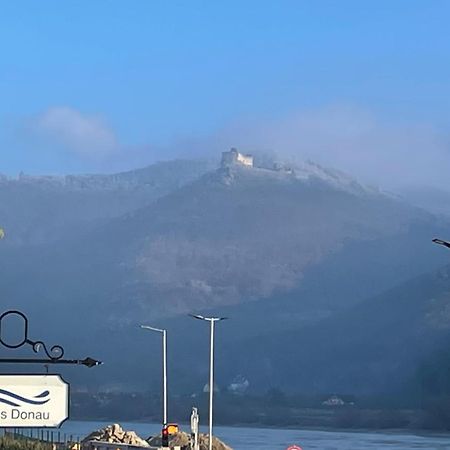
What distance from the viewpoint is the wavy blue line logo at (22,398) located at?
18.4 metres

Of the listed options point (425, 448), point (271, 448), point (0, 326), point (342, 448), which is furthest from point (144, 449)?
point (425, 448)

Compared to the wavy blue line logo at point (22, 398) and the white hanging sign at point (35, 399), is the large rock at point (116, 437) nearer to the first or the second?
the white hanging sign at point (35, 399)

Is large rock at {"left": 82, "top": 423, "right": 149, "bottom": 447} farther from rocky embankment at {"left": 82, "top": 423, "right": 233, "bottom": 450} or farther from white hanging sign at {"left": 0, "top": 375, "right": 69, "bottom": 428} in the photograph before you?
white hanging sign at {"left": 0, "top": 375, "right": 69, "bottom": 428}

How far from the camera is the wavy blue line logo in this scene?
18391mm

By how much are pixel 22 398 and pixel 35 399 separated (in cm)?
20

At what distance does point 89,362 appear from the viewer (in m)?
19.0

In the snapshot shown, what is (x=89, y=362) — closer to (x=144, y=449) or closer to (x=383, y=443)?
(x=144, y=449)

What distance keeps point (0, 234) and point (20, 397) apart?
141 feet

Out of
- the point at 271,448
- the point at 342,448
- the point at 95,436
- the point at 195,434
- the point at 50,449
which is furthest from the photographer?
the point at 342,448

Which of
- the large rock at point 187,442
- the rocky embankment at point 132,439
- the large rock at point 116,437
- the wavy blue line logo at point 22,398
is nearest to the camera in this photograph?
the wavy blue line logo at point 22,398

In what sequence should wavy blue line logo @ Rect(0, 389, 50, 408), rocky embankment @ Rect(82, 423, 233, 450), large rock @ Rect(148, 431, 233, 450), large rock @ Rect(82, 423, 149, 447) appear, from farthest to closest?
large rock @ Rect(148, 431, 233, 450) → rocky embankment @ Rect(82, 423, 233, 450) → large rock @ Rect(82, 423, 149, 447) → wavy blue line logo @ Rect(0, 389, 50, 408)

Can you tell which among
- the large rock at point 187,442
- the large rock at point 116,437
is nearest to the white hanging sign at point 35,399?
the large rock at point 116,437

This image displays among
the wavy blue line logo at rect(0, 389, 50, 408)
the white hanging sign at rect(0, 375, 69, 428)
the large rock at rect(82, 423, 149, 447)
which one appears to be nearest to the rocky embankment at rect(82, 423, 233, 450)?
the large rock at rect(82, 423, 149, 447)

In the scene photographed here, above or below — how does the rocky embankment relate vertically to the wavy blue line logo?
below
